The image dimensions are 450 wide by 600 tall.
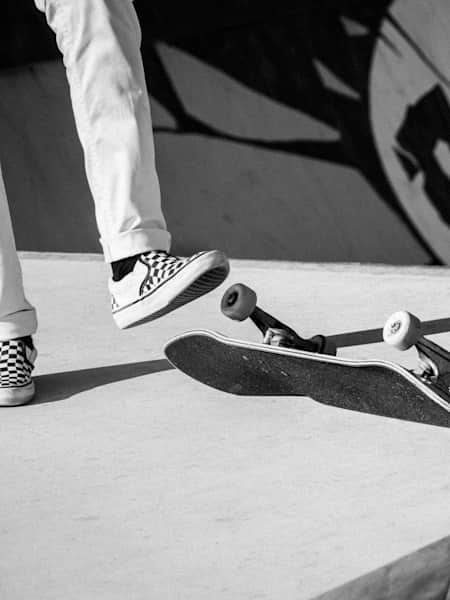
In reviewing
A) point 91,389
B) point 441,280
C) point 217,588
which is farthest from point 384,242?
point 217,588

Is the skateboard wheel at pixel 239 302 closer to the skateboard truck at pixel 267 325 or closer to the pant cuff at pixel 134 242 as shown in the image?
the skateboard truck at pixel 267 325

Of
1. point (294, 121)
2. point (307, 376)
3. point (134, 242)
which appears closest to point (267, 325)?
point (307, 376)

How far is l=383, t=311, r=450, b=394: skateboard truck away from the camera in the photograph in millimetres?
1916

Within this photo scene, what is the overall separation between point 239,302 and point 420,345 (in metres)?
0.51

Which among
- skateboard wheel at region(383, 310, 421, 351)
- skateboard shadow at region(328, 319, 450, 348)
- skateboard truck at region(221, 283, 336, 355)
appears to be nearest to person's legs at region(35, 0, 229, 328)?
skateboard truck at region(221, 283, 336, 355)

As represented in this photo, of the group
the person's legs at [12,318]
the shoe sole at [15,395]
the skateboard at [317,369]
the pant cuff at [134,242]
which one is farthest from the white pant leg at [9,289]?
the skateboard at [317,369]

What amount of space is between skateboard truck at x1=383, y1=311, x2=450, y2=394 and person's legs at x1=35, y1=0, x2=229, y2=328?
0.44 m

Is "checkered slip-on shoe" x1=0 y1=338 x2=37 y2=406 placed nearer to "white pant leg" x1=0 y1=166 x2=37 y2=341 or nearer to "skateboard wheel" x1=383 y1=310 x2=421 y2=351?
"white pant leg" x1=0 y1=166 x2=37 y2=341

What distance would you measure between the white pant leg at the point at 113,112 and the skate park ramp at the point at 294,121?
393cm

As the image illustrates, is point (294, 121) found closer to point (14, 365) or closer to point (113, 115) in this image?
point (113, 115)

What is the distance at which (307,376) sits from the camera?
6.93ft

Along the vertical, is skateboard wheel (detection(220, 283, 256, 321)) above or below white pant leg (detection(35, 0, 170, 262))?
below

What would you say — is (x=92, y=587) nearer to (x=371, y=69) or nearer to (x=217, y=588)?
(x=217, y=588)

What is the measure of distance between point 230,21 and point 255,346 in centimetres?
486
